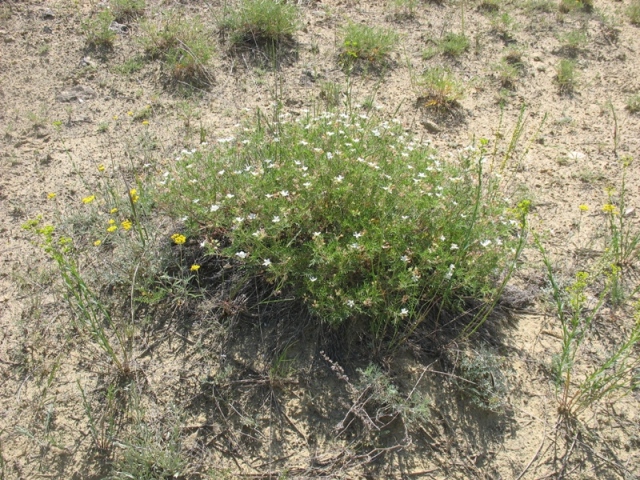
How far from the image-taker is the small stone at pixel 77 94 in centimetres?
482

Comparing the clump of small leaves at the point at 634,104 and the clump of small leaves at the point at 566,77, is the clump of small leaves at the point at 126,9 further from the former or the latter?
the clump of small leaves at the point at 634,104

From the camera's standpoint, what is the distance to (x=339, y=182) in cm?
320

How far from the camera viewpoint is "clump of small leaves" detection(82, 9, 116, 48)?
524 cm

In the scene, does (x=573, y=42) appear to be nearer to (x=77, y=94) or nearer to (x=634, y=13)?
(x=634, y=13)

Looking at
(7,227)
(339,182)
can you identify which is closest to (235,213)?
(339,182)

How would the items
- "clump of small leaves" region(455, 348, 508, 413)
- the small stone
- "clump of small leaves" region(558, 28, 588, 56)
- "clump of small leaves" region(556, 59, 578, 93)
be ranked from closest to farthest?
1. "clump of small leaves" region(455, 348, 508, 413)
2. the small stone
3. "clump of small leaves" region(556, 59, 578, 93)
4. "clump of small leaves" region(558, 28, 588, 56)

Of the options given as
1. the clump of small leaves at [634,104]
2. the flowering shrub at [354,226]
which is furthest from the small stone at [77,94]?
the clump of small leaves at [634,104]

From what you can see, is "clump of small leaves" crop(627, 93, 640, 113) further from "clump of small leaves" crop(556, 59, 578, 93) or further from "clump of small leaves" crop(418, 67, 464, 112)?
"clump of small leaves" crop(418, 67, 464, 112)

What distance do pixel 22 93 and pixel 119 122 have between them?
3.47 ft

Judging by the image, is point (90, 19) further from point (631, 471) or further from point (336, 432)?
point (631, 471)

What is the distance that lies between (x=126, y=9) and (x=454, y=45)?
141 inches

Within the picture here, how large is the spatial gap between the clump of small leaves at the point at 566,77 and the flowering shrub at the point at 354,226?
2.48 meters

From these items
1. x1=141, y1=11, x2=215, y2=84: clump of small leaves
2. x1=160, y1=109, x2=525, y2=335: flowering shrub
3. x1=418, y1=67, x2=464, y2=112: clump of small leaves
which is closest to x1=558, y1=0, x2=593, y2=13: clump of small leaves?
x1=418, y1=67, x2=464, y2=112: clump of small leaves

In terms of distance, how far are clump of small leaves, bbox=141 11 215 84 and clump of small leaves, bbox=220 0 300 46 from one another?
289 millimetres
